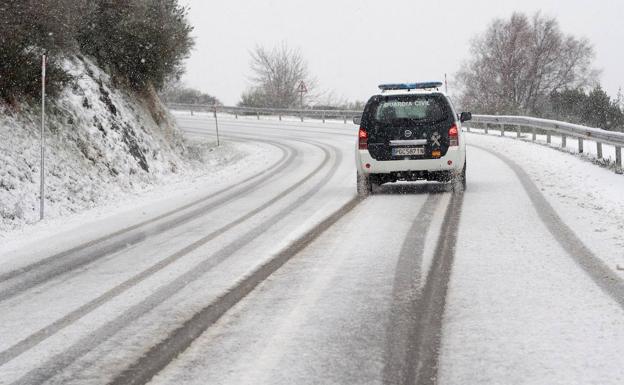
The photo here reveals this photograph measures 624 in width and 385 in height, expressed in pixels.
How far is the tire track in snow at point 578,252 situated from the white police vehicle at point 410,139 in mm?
1433

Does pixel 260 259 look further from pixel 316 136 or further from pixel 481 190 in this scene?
pixel 316 136

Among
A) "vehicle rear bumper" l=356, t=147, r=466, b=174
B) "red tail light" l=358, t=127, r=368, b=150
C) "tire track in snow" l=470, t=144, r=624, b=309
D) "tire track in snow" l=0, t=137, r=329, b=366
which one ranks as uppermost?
"red tail light" l=358, t=127, r=368, b=150

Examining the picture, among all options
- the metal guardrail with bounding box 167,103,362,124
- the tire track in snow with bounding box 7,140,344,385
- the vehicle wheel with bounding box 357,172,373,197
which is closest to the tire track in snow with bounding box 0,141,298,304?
the tire track in snow with bounding box 7,140,344,385

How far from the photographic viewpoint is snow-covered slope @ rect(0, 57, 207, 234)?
12586mm

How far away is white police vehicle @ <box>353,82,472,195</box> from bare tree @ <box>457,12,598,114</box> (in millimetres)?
55405

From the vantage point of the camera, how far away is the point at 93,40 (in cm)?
2031

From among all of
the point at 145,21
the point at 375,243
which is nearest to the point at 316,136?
the point at 145,21

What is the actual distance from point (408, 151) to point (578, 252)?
5.37m

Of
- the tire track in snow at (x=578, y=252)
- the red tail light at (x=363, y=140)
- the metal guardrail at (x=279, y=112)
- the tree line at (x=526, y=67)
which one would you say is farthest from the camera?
the tree line at (x=526, y=67)

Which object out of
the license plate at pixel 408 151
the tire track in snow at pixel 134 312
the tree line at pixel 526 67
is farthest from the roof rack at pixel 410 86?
the tree line at pixel 526 67

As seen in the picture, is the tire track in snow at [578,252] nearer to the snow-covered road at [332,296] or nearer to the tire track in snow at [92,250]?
the snow-covered road at [332,296]

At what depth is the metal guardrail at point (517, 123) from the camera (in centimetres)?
1556

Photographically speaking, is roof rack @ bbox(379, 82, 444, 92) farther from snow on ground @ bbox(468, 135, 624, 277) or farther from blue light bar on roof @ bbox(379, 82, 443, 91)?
snow on ground @ bbox(468, 135, 624, 277)

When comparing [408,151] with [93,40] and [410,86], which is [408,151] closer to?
[410,86]
